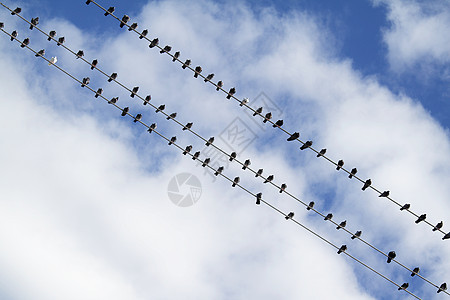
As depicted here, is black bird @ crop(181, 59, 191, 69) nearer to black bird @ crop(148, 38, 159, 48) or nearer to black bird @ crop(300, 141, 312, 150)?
black bird @ crop(148, 38, 159, 48)

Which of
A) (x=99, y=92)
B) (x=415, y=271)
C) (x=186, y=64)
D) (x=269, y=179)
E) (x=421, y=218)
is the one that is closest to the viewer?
(x=421, y=218)

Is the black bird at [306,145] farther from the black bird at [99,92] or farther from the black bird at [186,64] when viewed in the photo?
the black bird at [99,92]

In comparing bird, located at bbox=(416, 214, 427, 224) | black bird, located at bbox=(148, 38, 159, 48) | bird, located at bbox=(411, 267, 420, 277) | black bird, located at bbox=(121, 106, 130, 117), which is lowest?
black bird, located at bbox=(121, 106, 130, 117)

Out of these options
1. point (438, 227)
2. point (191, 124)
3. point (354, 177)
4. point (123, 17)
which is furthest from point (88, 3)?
point (438, 227)

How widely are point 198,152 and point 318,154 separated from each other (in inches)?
178

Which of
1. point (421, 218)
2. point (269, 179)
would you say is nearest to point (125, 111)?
point (269, 179)

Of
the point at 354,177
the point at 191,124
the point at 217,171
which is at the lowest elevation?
the point at 217,171

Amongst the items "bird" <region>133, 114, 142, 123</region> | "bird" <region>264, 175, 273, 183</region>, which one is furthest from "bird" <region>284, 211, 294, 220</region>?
"bird" <region>133, 114, 142, 123</region>

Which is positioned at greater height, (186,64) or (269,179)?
(186,64)

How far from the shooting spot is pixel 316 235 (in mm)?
16297

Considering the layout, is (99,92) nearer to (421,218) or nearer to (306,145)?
(306,145)

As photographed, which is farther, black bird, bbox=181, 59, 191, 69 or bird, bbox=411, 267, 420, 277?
bird, bbox=411, 267, 420, 277

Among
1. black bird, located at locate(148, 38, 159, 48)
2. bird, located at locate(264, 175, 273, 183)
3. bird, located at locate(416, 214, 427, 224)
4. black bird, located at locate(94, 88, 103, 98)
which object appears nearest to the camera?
black bird, located at locate(94, 88, 103, 98)

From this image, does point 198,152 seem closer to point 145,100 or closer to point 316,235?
point 145,100
